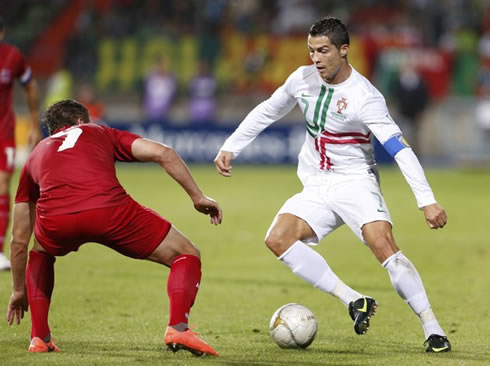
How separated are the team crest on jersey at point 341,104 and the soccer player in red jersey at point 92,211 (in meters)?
1.08

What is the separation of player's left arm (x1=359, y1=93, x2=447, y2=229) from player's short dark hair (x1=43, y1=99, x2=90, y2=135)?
1669 millimetres

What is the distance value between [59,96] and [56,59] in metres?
2.94

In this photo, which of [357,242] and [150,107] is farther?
[150,107]

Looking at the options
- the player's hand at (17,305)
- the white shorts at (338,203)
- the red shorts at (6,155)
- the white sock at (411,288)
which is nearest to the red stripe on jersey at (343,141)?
the white shorts at (338,203)

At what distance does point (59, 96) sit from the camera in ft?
81.6

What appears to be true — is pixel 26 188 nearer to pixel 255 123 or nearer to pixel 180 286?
pixel 180 286

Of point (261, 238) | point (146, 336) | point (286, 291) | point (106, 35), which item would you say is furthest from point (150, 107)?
point (146, 336)

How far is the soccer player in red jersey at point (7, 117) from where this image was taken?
9.64 metres

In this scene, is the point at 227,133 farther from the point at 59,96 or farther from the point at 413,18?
the point at 413,18

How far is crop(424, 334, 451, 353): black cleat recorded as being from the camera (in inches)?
234

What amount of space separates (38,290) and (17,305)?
0.20 m

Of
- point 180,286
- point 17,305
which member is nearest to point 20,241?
point 17,305

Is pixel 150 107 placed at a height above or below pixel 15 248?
below

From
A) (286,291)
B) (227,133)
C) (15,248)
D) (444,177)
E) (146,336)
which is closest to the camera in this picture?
(15,248)
